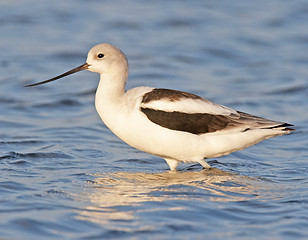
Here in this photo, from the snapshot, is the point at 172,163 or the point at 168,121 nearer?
the point at 168,121

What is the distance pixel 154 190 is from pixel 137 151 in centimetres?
188

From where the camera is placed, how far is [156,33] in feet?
48.0

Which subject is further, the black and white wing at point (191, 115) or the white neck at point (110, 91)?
the white neck at point (110, 91)

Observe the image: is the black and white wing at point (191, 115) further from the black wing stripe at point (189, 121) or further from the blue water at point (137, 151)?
the blue water at point (137, 151)

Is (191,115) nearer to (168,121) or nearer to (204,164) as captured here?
(168,121)

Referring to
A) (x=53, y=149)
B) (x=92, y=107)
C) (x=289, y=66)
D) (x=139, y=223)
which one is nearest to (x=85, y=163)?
(x=53, y=149)

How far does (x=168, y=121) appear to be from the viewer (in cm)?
688

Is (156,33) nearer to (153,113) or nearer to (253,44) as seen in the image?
(253,44)

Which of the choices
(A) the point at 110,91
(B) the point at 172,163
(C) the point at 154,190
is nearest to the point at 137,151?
(B) the point at 172,163

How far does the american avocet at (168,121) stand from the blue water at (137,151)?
327 mm

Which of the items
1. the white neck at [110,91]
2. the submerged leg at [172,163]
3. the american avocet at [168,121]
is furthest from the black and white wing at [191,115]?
the submerged leg at [172,163]

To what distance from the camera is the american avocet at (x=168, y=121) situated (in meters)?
6.80

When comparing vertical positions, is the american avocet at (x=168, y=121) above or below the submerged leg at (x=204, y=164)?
above

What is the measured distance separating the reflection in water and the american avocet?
0.89 ft
